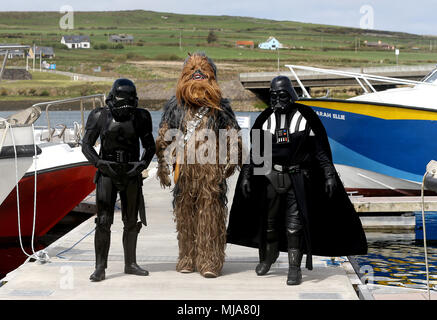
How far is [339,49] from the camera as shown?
519 ft

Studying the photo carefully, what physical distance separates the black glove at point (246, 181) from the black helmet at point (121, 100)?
1.18 m

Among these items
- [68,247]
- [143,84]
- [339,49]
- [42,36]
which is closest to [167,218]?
[68,247]

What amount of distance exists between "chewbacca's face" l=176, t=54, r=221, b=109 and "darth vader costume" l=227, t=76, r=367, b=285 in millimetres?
512

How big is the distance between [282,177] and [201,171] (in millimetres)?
737

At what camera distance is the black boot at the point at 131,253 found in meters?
7.09

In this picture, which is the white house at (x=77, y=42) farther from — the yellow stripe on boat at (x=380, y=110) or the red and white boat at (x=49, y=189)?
the red and white boat at (x=49, y=189)

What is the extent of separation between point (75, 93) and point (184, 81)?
94189mm

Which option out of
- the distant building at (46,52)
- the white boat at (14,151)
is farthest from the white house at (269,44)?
the white boat at (14,151)

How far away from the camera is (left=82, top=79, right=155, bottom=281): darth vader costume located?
6.78m

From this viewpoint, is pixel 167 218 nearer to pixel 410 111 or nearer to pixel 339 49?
pixel 410 111

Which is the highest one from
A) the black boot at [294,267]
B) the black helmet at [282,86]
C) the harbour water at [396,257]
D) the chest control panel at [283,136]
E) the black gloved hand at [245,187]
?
the black helmet at [282,86]

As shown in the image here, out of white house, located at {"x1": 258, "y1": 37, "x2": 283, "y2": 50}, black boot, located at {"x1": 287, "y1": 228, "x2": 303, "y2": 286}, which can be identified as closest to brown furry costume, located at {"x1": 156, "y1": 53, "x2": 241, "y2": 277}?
black boot, located at {"x1": 287, "y1": 228, "x2": 303, "y2": 286}

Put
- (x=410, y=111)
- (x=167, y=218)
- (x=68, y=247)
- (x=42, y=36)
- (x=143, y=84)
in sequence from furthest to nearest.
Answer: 1. (x=42, y=36)
2. (x=143, y=84)
3. (x=410, y=111)
4. (x=167, y=218)
5. (x=68, y=247)

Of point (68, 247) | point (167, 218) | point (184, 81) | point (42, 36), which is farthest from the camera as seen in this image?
point (42, 36)
